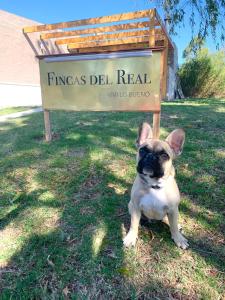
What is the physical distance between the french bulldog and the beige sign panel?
1.77 meters

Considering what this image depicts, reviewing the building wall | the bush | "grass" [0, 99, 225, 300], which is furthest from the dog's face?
the bush

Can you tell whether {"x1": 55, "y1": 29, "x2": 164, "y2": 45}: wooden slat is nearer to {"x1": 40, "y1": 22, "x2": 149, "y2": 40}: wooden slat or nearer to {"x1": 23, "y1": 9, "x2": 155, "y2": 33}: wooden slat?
{"x1": 40, "y1": 22, "x2": 149, "y2": 40}: wooden slat

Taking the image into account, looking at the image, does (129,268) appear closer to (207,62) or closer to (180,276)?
(180,276)

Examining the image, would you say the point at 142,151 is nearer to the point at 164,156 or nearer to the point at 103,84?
the point at 164,156

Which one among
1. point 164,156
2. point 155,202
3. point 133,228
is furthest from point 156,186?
point 133,228

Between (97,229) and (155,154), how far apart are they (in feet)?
3.07

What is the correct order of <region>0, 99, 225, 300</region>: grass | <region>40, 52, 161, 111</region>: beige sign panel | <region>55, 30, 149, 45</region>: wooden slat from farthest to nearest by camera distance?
<region>55, 30, 149, 45</region>: wooden slat, <region>40, 52, 161, 111</region>: beige sign panel, <region>0, 99, 225, 300</region>: grass

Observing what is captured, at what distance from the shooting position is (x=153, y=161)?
208 centimetres

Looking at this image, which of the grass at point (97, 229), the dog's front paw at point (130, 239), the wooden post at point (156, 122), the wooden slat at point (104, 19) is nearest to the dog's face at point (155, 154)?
the dog's front paw at point (130, 239)

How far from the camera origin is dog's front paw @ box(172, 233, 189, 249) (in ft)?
7.41

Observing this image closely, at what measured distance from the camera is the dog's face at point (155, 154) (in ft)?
6.80

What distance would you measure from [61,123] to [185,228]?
4923 mm

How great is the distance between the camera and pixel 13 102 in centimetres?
1683

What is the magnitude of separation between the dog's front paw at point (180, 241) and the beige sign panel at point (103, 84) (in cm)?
210
